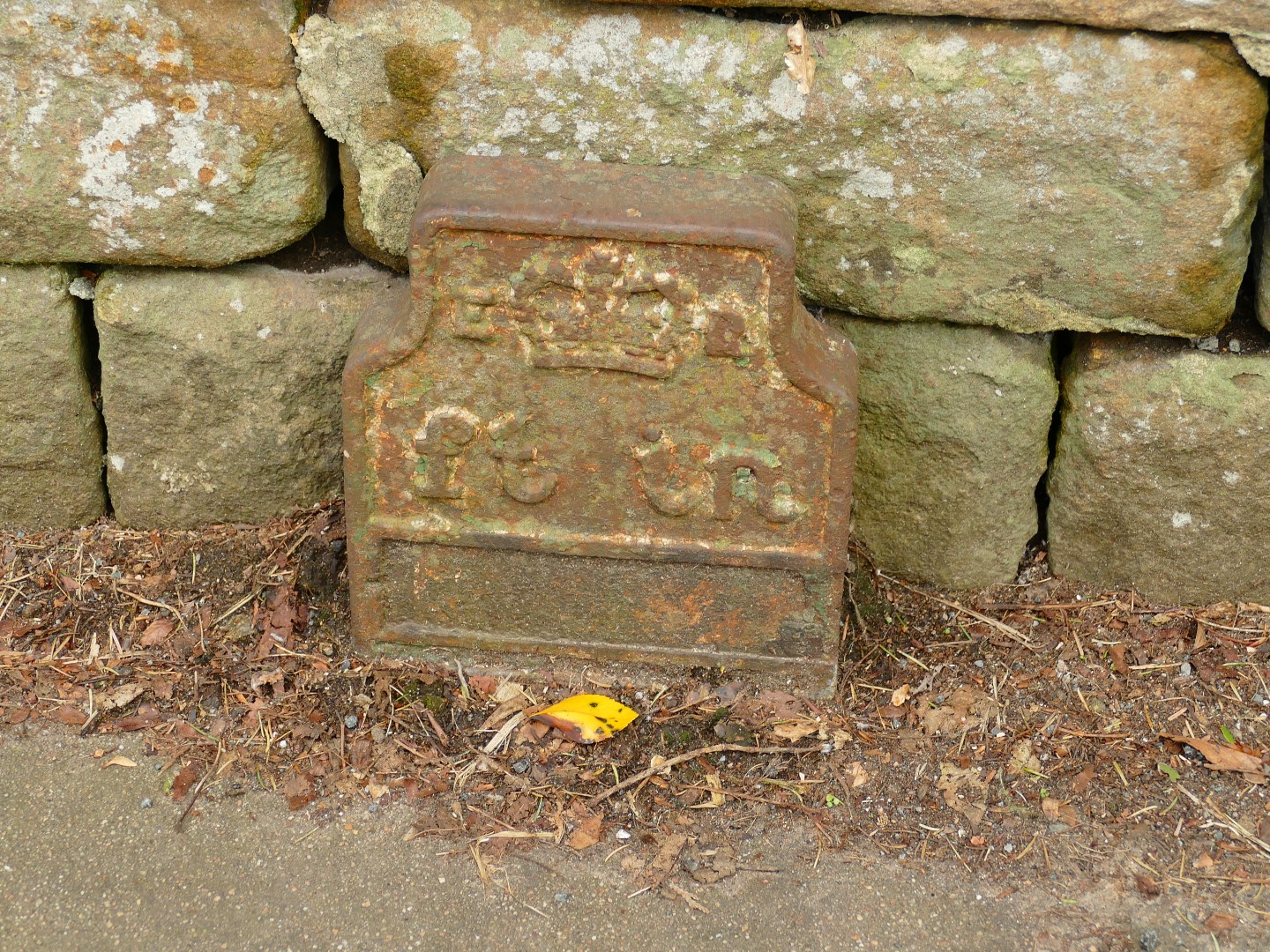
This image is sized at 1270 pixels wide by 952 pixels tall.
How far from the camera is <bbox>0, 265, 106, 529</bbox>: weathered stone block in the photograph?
2.48 metres

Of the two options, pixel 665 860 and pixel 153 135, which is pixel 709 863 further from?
pixel 153 135

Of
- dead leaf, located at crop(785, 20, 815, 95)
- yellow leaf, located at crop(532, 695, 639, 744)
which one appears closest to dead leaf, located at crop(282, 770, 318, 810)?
yellow leaf, located at crop(532, 695, 639, 744)

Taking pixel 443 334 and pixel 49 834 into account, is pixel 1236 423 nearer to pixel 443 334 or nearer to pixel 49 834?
pixel 443 334

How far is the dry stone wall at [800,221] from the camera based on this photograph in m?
2.16

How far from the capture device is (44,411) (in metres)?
2.59

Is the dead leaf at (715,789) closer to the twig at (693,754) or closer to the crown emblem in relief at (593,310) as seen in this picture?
the twig at (693,754)

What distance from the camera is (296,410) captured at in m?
2.59

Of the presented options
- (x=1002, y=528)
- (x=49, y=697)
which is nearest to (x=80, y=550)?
(x=49, y=697)

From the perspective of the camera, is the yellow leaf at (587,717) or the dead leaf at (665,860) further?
the yellow leaf at (587,717)

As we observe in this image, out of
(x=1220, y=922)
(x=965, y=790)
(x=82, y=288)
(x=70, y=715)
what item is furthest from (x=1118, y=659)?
(x=82, y=288)

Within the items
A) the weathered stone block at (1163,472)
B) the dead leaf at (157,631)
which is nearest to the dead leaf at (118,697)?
the dead leaf at (157,631)

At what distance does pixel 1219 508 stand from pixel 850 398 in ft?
2.85

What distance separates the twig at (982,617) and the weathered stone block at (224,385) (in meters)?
1.19

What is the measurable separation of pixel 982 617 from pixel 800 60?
1.17m
